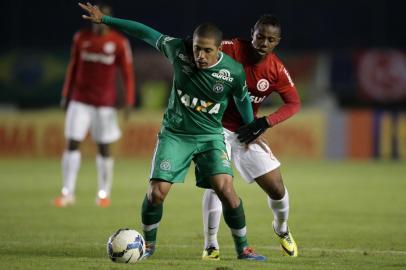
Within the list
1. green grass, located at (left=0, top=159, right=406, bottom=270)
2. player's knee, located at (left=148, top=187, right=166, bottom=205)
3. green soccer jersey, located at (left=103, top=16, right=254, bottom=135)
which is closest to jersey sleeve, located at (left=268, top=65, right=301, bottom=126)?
green soccer jersey, located at (left=103, top=16, right=254, bottom=135)

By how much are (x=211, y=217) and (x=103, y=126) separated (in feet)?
17.9

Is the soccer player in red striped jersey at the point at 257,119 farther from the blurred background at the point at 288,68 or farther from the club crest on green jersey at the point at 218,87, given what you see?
the blurred background at the point at 288,68

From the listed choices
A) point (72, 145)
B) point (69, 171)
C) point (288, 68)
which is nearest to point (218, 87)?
point (69, 171)

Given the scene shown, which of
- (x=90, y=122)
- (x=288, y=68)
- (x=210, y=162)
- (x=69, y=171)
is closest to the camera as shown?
(x=210, y=162)

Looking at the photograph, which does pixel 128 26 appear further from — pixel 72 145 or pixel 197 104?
pixel 72 145

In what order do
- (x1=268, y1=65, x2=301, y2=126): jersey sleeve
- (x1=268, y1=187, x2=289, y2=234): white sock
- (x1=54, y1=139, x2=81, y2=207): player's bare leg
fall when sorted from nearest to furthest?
(x1=268, y1=65, x2=301, y2=126): jersey sleeve
(x1=268, y1=187, x2=289, y2=234): white sock
(x1=54, y1=139, x2=81, y2=207): player's bare leg

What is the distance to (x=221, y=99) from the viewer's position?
8.03 m

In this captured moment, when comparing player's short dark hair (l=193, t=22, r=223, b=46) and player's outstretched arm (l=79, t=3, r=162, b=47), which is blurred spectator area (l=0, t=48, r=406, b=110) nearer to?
player's outstretched arm (l=79, t=3, r=162, b=47)

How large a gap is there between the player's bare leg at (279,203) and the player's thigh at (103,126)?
519cm

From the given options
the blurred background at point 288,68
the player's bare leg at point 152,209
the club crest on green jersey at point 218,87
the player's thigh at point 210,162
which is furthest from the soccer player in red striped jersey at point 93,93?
the blurred background at point 288,68

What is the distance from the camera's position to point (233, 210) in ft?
26.2

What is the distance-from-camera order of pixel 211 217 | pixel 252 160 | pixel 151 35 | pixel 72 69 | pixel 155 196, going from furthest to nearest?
pixel 72 69 < pixel 252 160 < pixel 211 217 < pixel 151 35 < pixel 155 196

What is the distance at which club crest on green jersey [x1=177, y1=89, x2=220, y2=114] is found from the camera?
7.99 meters

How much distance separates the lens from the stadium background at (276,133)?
32.5 ft
